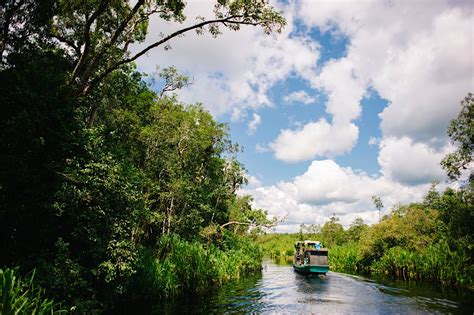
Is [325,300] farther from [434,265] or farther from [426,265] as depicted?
[426,265]

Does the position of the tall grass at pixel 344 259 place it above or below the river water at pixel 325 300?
above

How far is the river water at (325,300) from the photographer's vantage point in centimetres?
1466

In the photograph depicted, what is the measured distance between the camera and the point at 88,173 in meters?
11.1

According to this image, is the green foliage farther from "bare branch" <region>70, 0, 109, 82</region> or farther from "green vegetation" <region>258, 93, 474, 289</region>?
"bare branch" <region>70, 0, 109, 82</region>

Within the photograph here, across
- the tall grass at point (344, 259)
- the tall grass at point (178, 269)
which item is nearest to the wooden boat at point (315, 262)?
the tall grass at point (178, 269)

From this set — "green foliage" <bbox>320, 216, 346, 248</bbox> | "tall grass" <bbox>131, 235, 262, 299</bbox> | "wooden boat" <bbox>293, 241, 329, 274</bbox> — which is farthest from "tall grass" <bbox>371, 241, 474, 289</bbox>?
"green foliage" <bbox>320, 216, 346, 248</bbox>

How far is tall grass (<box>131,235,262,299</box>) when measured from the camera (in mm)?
14391

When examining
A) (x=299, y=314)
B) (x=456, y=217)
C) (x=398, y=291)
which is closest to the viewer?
(x=299, y=314)

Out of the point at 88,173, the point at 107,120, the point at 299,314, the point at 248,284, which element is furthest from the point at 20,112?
the point at 248,284

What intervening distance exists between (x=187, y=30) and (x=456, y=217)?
20.8m

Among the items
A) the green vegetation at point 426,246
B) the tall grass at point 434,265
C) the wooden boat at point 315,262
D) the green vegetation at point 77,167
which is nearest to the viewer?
the green vegetation at point 77,167

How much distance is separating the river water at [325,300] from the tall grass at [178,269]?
2.30 feet

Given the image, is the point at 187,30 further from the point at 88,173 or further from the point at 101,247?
the point at 101,247

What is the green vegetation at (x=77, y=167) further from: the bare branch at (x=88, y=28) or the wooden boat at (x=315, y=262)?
the wooden boat at (x=315, y=262)
